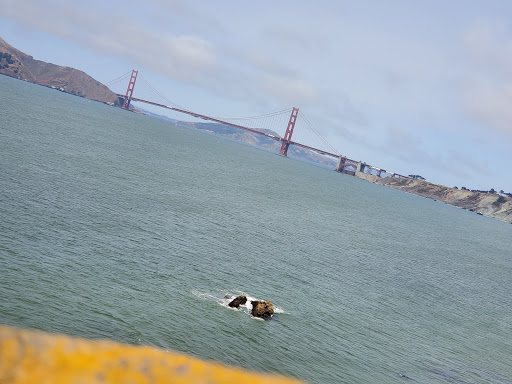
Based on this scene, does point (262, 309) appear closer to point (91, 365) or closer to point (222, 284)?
point (222, 284)

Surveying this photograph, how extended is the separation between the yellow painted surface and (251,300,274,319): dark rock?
28860 mm

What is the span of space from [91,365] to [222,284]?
32.7m

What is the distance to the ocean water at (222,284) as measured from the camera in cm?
2533

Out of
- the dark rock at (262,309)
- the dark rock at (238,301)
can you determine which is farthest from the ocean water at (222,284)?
the dark rock at (262,309)

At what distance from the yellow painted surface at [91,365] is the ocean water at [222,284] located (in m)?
21.3

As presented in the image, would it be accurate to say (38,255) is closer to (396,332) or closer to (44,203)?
(44,203)

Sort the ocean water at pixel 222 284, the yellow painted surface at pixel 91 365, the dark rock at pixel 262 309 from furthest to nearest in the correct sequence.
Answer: the dark rock at pixel 262 309 → the ocean water at pixel 222 284 → the yellow painted surface at pixel 91 365

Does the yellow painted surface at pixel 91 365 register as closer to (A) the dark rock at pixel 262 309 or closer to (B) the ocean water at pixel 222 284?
(B) the ocean water at pixel 222 284

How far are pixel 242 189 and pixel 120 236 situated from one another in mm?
56396

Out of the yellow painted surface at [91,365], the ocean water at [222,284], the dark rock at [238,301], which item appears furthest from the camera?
the dark rock at [238,301]

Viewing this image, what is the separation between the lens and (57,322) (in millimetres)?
22328

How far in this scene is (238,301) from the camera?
102ft

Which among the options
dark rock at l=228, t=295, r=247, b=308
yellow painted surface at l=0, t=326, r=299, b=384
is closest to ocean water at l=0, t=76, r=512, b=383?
dark rock at l=228, t=295, r=247, b=308

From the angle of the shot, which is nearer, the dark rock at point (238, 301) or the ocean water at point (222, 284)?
the ocean water at point (222, 284)
